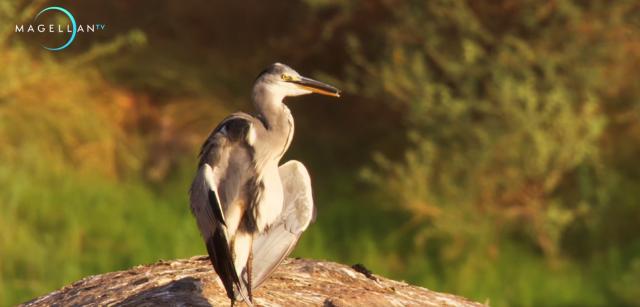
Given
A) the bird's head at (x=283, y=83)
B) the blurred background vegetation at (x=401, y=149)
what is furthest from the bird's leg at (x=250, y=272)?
the blurred background vegetation at (x=401, y=149)

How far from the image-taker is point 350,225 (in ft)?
31.6

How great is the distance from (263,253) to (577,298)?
4.04 metres

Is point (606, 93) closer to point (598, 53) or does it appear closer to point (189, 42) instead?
point (598, 53)

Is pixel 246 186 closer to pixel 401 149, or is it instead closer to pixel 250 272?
pixel 250 272

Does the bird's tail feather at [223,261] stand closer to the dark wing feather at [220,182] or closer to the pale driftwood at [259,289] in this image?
the dark wing feather at [220,182]

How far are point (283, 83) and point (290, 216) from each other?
590 mm

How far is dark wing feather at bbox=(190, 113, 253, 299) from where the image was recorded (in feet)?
16.4

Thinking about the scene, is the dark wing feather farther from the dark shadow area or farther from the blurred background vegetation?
the blurred background vegetation

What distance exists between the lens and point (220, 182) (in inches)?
202

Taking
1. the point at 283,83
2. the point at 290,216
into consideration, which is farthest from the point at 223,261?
the point at 283,83

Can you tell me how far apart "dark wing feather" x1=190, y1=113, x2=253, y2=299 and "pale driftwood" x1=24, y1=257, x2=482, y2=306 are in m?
0.20

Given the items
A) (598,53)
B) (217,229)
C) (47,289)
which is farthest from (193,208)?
(598,53)

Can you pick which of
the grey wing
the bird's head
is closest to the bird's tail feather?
the grey wing

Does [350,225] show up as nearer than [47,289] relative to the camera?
No
